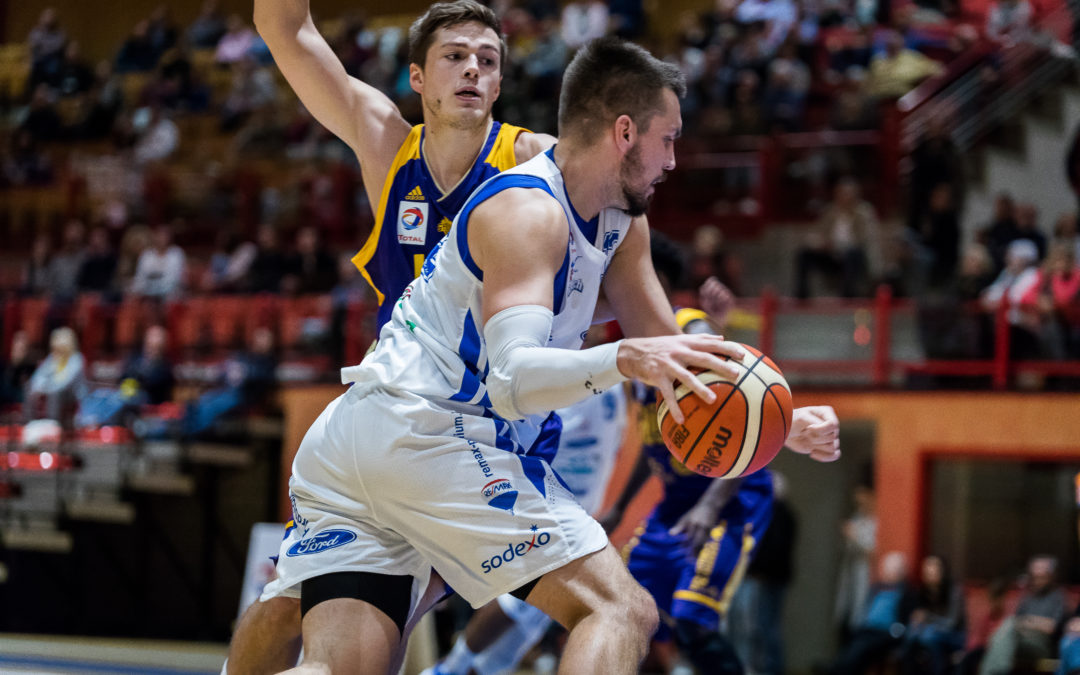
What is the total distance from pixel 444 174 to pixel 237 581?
1025 centimetres

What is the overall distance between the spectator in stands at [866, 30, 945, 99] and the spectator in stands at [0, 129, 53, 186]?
40.5 feet

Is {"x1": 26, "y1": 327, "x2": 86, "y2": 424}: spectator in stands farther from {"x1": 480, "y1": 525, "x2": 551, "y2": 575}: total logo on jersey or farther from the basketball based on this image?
the basketball

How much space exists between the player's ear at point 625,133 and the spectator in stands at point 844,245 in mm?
8746

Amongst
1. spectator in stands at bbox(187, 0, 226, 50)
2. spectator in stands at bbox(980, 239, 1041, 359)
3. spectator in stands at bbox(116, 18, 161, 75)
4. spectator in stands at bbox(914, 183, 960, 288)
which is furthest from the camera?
spectator in stands at bbox(116, 18, 161, 75)

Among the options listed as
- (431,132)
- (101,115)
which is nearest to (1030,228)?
(431,132)

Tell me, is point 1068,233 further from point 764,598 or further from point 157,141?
point 157,141

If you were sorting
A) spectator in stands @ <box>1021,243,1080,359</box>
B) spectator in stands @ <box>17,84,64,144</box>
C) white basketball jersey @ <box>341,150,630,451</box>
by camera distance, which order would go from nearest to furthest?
white basketball jersey @ <box>341,150,630,451</box> → spectator in stands @ <box>1021,243,1080,359</box> → spectator in stands @ <box>17,84,64,144</box>

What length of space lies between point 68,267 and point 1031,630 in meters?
12.4

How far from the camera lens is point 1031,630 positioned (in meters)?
8.88

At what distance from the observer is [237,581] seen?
44.6 feet

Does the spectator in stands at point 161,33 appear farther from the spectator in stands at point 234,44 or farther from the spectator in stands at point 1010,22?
the spectator in stands at point 1010,22

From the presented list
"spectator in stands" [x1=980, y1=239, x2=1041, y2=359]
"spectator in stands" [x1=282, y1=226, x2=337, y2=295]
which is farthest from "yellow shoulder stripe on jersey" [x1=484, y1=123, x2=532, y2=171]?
"spectator in stands" [x1=282, y1=226, x2=337, y2=295]

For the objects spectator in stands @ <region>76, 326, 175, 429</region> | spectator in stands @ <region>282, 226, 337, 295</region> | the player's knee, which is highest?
Result: spectator in stands @ <region>282, 226, 337, 295</region>

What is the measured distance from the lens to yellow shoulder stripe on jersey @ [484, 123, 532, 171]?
421 cm
